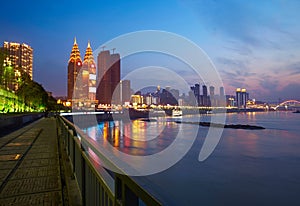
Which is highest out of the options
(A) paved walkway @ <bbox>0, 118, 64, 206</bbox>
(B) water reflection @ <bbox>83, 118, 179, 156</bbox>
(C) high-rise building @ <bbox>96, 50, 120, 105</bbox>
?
(C) high-rise building @ <bbox>96, 50, 120, 105</bbox>

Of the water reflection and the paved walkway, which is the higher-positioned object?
the paved walkway

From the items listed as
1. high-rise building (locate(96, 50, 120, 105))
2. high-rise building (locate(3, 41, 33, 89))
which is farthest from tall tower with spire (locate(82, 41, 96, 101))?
high-rise building (locate(3, 41, 33, 89))

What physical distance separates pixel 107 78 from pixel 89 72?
22007 mm

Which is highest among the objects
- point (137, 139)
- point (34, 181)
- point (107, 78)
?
point (107, 78)

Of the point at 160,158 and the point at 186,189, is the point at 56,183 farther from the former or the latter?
the point at 160,158

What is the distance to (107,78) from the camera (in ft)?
564

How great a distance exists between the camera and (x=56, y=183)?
203 inches

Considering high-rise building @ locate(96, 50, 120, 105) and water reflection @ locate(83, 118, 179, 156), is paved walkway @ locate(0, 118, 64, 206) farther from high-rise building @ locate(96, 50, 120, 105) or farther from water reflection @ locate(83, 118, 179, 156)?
high-rise building @ locate(96, 50, 120, 105)

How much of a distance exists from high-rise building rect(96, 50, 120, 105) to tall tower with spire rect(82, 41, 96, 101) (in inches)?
195

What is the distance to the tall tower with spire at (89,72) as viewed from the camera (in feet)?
586

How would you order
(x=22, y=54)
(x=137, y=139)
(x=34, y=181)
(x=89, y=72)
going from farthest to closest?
1. (x=89, y=72)
2. (x=22, y=54)
3. (x=137, y=139)
4. (x=34, y=181)

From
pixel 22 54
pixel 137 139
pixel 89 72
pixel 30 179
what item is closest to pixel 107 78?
pixel 89 72

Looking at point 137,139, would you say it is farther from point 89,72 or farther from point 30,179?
point 89,72

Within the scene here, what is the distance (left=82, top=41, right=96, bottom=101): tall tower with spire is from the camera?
7028 inches
